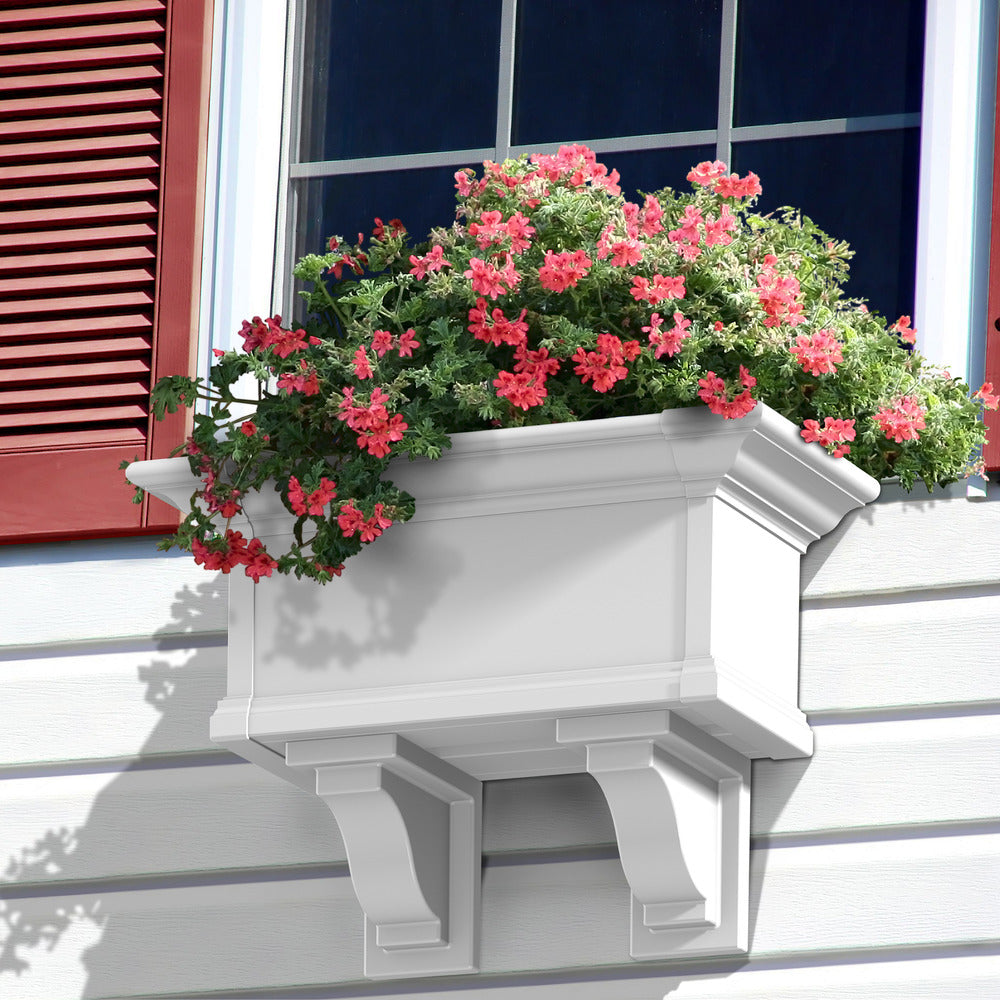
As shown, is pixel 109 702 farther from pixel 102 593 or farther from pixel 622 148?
pixel 622 148

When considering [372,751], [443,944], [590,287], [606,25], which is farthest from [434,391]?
[606,25]

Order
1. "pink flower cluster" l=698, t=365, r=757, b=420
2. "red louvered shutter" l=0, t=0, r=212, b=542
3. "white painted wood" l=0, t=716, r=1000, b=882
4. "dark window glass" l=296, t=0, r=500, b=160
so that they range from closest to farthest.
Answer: "pink flower cluster" l=698, t=365, r=757, b=420 < "white painted wood" l=0, t=716, r=1000, b=882 < "red louvered shutter" l=0, t=0, r=212, b=542 < "dark window glass" l=296, t=0, r=500, b=160

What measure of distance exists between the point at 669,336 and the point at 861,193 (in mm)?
695

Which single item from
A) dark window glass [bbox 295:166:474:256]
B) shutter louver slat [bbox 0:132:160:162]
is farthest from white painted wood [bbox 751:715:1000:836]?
shutter louver slat [bbox 0:132:160:162]

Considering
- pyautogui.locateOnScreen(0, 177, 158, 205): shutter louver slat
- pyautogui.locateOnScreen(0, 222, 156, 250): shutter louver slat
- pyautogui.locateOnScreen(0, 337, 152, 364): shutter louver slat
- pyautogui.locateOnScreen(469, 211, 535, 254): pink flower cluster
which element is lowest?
pyautogui.locateOnScreen(0, 337, 152, 364): shutter louver slat

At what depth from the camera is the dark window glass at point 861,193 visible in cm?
321

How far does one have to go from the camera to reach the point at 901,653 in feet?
9.60

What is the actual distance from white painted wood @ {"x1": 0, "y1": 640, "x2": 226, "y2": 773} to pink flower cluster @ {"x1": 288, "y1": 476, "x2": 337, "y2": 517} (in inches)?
22.6

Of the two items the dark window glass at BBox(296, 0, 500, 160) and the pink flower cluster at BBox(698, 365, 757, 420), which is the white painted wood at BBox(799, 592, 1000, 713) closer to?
the pink flower cluster at BBox(698, 365, 757, 420)

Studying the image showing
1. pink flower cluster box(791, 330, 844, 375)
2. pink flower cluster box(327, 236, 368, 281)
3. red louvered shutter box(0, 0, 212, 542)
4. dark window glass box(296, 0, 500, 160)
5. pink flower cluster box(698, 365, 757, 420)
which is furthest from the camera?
dark window glass box(296, 0, 500, 160)

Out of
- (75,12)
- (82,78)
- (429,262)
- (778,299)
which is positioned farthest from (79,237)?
(778,299)

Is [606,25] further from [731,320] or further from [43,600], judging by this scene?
[43,600]

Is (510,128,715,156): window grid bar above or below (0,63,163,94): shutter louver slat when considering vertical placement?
below

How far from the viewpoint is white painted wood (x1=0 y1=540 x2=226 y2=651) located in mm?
3279
